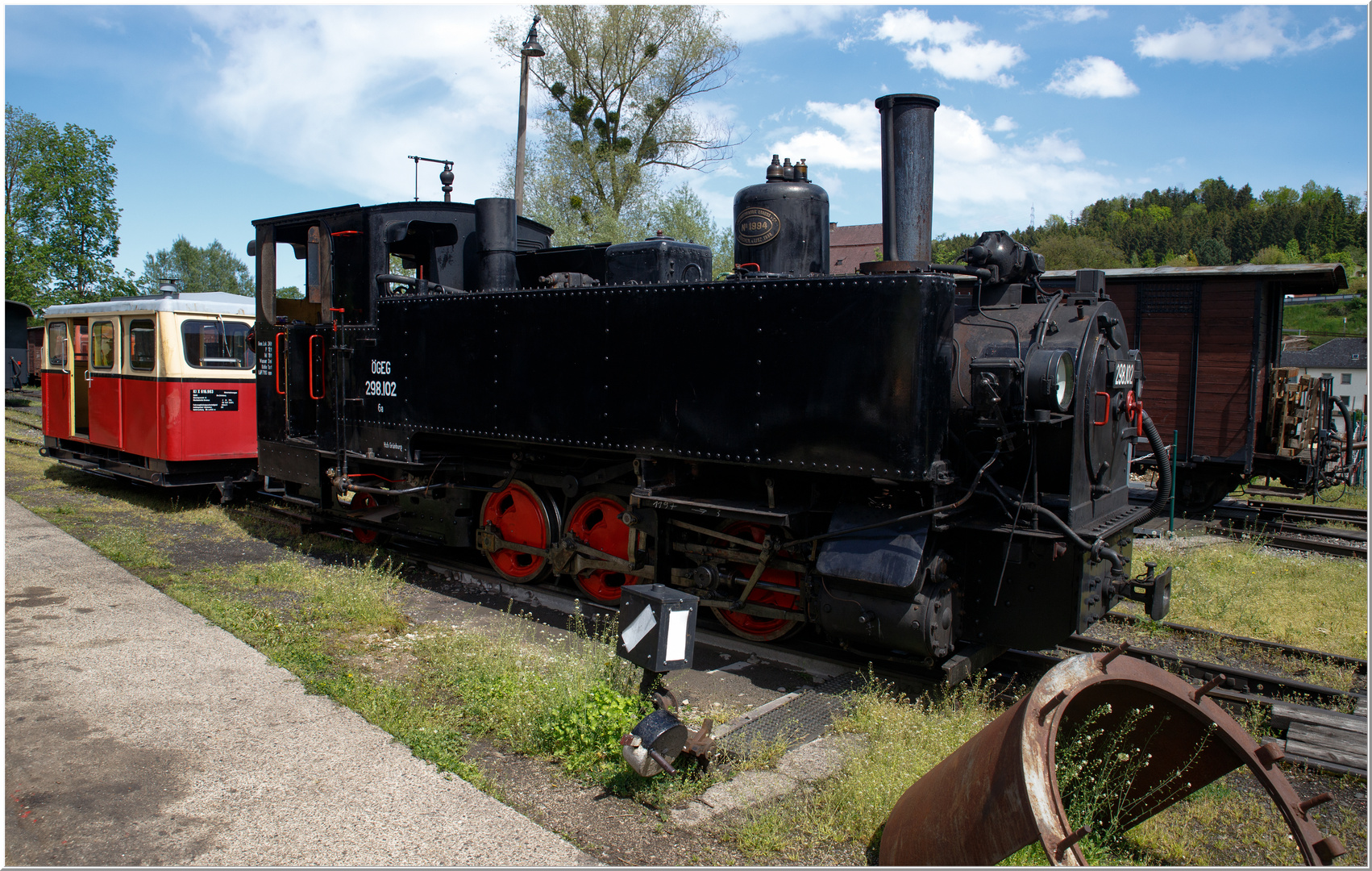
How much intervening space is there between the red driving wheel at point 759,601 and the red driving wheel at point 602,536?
0.77m

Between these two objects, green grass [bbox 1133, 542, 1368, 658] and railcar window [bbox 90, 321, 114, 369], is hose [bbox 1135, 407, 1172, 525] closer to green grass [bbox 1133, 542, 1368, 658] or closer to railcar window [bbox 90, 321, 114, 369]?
green grass [bbox 1133, 542, 1368, 658]

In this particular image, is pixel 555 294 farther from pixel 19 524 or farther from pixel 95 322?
pixel 95 322

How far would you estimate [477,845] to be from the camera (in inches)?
115

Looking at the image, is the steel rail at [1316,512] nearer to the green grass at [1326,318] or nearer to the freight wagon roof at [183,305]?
the freight wagon roof at [183,305]

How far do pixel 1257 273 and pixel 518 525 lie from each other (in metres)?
9.06

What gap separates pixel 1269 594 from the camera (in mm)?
6633

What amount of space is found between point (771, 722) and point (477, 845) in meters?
1.62

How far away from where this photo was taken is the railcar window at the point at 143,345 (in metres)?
9.79

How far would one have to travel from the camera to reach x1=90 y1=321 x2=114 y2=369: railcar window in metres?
10.6

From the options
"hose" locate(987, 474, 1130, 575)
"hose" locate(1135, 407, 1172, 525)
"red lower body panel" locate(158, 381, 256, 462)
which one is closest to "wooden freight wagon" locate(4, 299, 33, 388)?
"red lower body panel" locate(158, 381, 256, 462)

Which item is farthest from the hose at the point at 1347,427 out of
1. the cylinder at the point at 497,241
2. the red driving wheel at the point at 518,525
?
the cylinder at the point at 497,241

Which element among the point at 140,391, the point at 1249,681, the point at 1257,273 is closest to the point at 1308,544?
the point at 1257,273

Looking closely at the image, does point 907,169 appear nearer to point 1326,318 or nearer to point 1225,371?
point 1225,371

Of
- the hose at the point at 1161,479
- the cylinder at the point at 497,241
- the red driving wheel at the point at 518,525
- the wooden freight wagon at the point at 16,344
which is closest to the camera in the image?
the hose at the point at 1161,479
